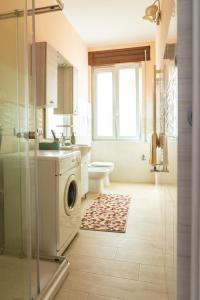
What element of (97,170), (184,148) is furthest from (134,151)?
(184,148)

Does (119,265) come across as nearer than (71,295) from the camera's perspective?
No

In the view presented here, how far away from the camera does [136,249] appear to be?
6.75 ft

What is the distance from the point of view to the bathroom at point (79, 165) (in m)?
1.46

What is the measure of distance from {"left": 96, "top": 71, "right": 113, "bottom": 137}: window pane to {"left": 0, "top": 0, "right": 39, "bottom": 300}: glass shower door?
10.2 feet

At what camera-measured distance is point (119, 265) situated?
1.81m

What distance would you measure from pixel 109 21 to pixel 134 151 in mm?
2441

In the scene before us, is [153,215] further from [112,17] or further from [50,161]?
[112,17]

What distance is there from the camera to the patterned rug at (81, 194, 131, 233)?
99.7 inches

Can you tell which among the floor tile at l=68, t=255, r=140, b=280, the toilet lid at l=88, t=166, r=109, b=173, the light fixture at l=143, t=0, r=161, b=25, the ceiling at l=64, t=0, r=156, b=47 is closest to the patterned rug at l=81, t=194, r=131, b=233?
the toilet lid at l=88, t=166, r=109, b=173

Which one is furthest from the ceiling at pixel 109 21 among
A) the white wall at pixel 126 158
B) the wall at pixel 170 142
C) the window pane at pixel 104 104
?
the white wall at pixel 126 158

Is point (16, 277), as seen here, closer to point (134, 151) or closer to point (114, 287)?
point (114, 287)

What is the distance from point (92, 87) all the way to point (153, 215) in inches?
125

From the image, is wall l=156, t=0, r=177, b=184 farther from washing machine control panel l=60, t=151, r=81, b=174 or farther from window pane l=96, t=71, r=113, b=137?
window pane l=96, t=71, r=113, b=137

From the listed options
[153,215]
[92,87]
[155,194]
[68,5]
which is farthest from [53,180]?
[92,87]
